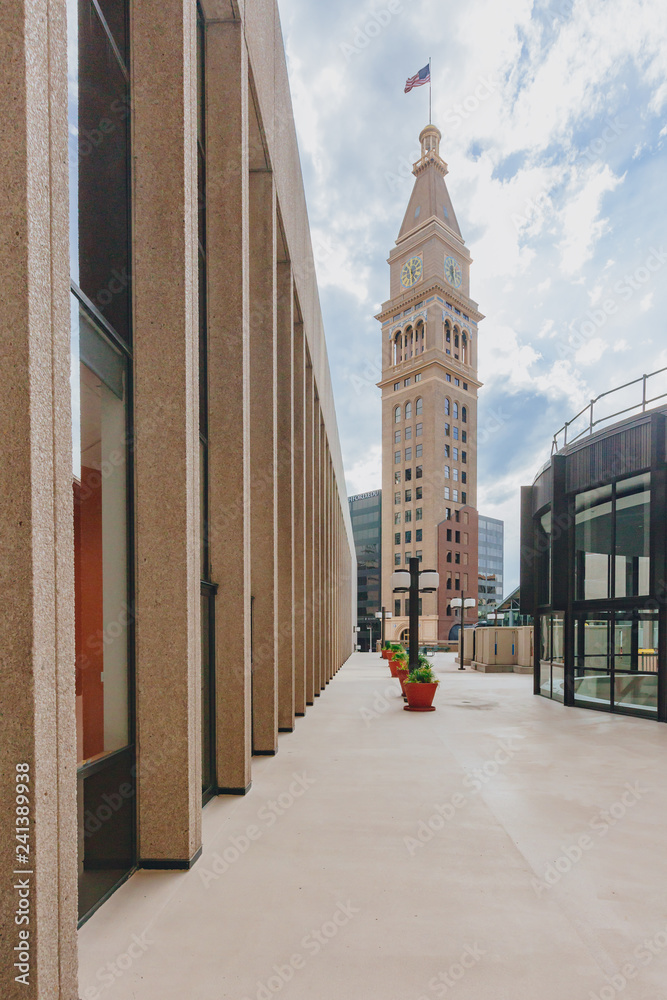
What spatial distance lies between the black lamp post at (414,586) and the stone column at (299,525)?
5.99 meters

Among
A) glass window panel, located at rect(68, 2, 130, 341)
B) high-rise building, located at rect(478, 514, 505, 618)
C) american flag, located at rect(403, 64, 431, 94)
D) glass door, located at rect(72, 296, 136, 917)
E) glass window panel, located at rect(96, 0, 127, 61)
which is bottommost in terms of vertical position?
high-rise building, located at rect(478, 514, 505, 618)

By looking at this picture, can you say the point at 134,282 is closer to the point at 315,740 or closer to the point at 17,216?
the point at 17,216

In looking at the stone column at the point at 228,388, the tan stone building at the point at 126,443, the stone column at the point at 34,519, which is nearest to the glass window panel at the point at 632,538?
the tan stone building at the point at 126,443

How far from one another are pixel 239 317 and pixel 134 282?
2030 millimetres

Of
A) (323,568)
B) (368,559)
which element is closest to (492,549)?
(368,559)

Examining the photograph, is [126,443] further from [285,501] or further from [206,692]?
[285,501]

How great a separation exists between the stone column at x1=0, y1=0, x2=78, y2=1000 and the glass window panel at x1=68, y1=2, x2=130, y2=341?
2001 millimetres

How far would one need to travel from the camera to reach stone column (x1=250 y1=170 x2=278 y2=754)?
9.36 metres

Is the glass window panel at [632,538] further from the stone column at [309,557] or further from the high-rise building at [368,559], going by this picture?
the high-rise building at [368,559]

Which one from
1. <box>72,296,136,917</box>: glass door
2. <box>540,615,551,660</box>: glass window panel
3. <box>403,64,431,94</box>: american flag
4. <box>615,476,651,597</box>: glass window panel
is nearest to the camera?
<box>72,296,136,917</box>: glass door

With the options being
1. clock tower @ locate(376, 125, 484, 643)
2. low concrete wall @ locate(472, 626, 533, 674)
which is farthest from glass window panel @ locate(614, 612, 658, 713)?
clock tower @ locate(376, 125, 484, 643)

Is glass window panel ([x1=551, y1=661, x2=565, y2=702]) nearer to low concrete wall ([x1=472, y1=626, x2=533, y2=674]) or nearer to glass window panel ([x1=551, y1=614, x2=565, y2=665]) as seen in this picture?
glass window panel ([x1=551, y1=614, x2=565, y2=665])

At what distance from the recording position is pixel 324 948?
3936 mm

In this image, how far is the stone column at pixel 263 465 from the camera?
30.7 feet
